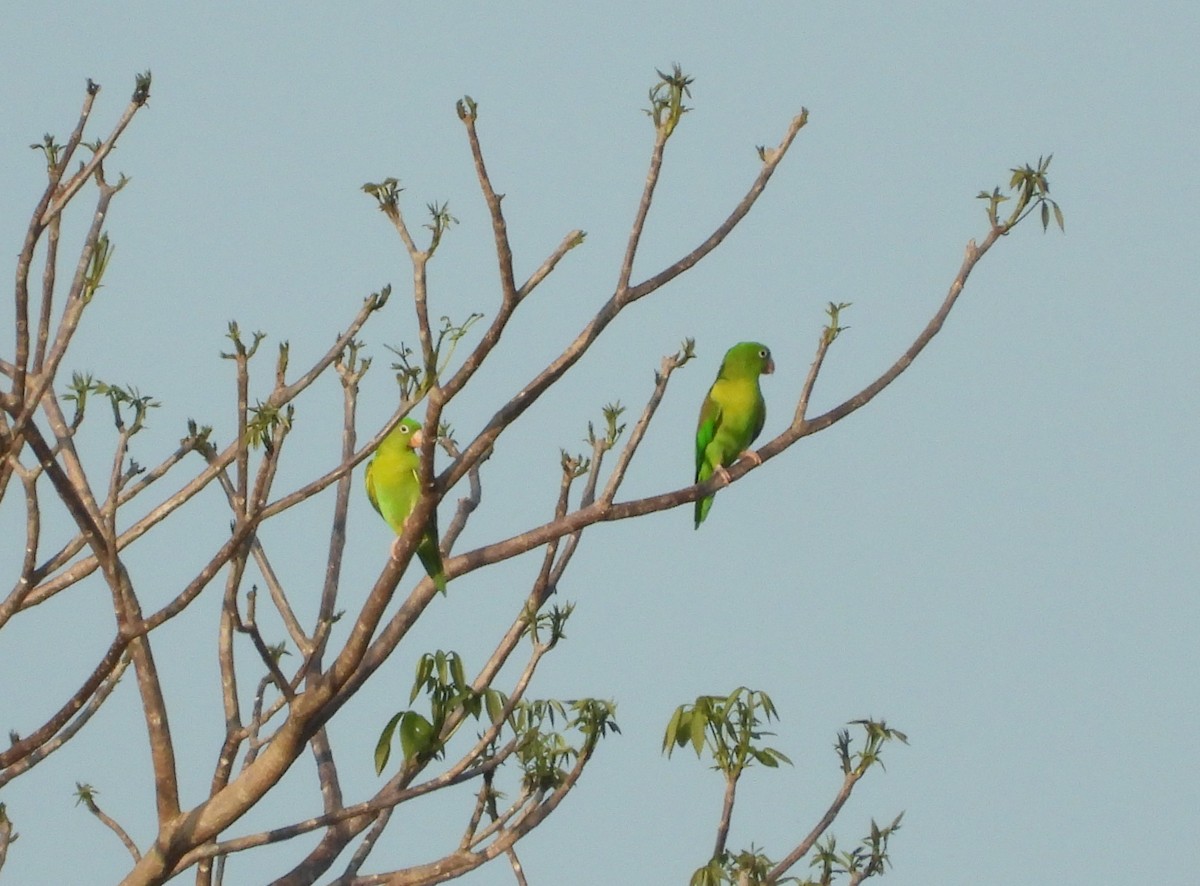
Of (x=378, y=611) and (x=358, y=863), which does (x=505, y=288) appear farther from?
(x=358, y=863)

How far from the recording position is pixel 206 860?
15.7 feet

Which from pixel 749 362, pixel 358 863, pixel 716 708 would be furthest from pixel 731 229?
pixel 749 362

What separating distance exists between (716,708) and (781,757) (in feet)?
0.81

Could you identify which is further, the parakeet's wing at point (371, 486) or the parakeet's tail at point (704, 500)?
the parakeet's tail at point (704, 500)

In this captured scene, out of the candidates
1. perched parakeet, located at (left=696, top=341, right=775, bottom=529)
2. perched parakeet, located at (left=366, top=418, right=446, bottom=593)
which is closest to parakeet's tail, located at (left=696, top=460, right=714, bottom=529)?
perched parakeet, located at (left=696, top=341, right=775, bottom=529)

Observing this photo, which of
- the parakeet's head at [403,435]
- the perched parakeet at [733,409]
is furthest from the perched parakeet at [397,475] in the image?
the perched parakeet at [733,409]

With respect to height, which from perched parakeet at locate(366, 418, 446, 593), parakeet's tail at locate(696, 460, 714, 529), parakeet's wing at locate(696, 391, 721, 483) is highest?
parakeet's wing at locate(696, 391, 721, 483)

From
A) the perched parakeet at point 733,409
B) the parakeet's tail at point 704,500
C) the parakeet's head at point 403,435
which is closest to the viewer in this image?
the parakeet's head at point 403,435

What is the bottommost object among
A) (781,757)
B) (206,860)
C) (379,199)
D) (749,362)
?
(206,860)

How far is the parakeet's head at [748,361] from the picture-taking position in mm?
9469

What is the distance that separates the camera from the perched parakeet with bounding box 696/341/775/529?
9328mm

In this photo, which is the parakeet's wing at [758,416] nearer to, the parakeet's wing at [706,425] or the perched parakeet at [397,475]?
the parakeet's wing at [706,425]

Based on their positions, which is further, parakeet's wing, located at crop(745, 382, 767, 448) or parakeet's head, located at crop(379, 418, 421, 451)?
parakeet's wing, located at crop(745, 382, 767, 448)

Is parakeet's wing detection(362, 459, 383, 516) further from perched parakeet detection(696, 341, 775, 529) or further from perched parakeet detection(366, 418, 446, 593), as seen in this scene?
perched parakeet detection(696, 341, 775, 529)
